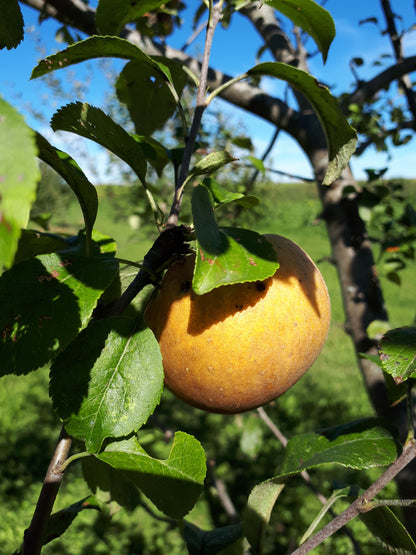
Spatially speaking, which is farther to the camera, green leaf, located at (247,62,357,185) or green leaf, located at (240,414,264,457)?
green leaf, located at (240,414,264,457)

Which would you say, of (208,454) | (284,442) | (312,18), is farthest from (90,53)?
(208,454)

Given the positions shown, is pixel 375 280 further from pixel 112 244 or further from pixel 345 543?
pixel 345 543

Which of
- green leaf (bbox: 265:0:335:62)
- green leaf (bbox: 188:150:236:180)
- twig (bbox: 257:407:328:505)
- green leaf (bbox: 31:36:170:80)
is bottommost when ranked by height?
twig (bbox: 257:407:328:505)

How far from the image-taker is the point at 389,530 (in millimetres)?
661

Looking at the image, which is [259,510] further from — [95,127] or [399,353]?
[95,127]

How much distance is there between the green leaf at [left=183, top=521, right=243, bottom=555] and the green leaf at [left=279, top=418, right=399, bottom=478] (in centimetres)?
25

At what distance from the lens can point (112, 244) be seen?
2.31 feet

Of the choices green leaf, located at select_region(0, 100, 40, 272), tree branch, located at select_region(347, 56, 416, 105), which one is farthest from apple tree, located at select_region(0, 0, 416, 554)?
tree branch, located at select_region(347, 56, 416, 105)

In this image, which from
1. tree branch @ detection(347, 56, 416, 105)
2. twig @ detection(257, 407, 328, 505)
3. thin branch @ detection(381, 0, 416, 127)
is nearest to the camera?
twig @ detection(257, 407, 328, 505)

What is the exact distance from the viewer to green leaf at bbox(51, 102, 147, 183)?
1.64ft

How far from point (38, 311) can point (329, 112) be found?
0.41m

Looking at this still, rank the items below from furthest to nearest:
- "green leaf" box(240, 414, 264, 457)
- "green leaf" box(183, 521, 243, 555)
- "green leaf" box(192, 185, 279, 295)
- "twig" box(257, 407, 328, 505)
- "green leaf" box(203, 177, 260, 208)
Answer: "green leaf" box(240, 414, 264, 457) → "twig" box(257, 407, 328, 505) → "green leaf" box(183, 521, 243, 555) → "green leaf" box(203, 177, 260, 208) → "green leaf" box(192, 185, 279, 295)

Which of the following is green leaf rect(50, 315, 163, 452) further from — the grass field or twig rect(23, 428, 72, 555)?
the grass field

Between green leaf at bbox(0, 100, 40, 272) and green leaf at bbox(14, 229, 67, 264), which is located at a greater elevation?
green leaf at bbox(0, 100, 40, 272)
